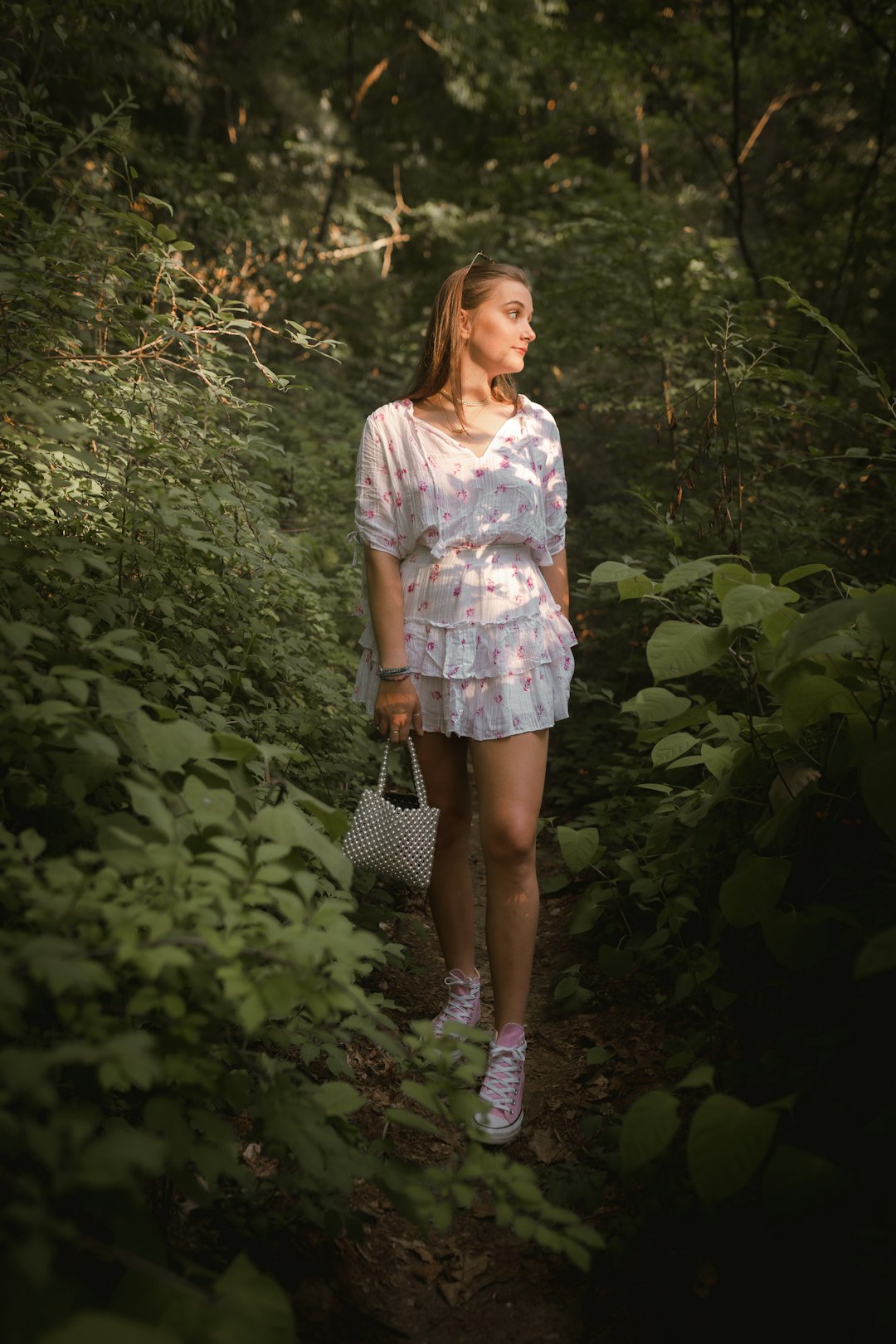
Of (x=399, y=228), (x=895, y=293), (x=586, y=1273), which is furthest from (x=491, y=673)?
(x=399, y=228)

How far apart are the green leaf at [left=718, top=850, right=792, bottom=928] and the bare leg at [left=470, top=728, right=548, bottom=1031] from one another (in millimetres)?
586

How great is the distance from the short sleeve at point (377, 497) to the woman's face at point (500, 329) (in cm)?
40

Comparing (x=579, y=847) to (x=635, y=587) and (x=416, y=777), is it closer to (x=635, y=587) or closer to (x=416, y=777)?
(x=416, y=777)

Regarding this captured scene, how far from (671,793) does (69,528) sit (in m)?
1.95

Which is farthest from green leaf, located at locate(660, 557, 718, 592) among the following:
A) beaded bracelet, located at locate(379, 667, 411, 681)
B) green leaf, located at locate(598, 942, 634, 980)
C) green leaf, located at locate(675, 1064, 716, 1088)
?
green leaf, located at locate(598, 942, 634, 980)

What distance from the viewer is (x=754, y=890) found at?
2.03 m

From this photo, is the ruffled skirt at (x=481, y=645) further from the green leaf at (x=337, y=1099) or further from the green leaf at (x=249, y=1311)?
the green leaf at (x=249, y=1311)

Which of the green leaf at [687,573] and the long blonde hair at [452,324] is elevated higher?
the long blonde hair at [452,324]

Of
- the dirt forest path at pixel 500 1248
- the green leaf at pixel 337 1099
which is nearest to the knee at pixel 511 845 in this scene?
the dirt forest path at pixel 500 1248

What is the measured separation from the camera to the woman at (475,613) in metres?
2.46

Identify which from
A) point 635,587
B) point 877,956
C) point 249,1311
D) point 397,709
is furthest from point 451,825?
point 249,1311

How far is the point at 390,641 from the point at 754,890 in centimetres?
114

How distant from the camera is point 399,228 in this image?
1100 centimetres

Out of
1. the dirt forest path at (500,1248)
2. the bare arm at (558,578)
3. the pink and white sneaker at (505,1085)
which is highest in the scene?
the bare arm at (558,578)
